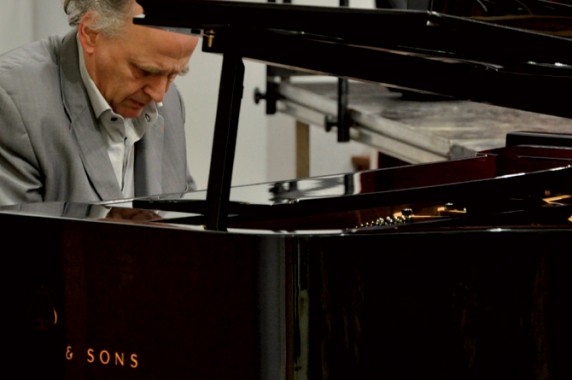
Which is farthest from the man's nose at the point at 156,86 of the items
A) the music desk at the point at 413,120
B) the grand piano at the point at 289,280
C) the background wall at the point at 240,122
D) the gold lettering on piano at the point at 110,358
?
the background wall at the point at 240,122

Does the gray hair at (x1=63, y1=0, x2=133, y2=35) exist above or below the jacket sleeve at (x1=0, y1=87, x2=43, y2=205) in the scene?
above

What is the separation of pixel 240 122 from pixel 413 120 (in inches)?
64.2

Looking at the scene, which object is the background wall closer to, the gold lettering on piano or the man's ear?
the man's ear

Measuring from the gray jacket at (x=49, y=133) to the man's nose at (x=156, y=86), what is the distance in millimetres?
120

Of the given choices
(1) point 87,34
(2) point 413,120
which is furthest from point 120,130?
(2) point 413,120

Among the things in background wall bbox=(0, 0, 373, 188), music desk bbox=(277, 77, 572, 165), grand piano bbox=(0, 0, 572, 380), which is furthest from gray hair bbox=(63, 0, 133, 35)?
background wall bbox=(0, 0, 373, 188)

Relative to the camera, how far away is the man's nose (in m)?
2.28

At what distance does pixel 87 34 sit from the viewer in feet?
7.47

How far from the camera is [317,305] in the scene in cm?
151

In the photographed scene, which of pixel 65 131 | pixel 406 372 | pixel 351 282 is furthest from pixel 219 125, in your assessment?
pixel 65 131

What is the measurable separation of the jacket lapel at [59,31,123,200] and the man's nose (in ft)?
0.39

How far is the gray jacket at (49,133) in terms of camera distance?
7.16 feet

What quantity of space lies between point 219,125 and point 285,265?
22 centimetres

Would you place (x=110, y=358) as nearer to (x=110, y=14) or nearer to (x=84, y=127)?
(x=84, y=127)
